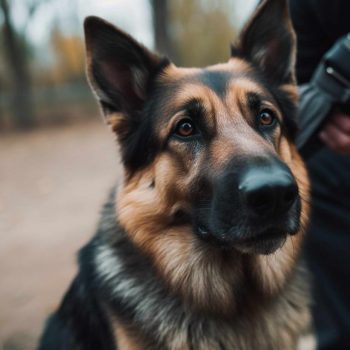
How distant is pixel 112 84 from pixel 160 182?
2.33 feet

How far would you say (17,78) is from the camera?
21656 millimetres

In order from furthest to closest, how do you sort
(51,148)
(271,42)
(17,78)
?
(17,78), (51,148), (271,42)

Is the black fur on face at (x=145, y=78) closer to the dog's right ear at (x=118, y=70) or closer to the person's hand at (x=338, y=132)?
the dog's right ear at (x=118, y=70)

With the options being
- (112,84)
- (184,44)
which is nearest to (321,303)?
(112,84)

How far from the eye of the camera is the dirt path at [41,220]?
4.94 metres

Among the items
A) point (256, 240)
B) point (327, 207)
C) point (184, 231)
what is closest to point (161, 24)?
point (327, 207)

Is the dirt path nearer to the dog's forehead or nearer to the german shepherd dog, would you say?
the german shepherd dog

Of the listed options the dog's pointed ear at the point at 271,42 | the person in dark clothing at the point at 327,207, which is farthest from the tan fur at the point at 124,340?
the dog's pointed ear at the point at 271,42

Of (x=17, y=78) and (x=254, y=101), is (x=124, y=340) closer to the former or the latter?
(x=254, y=101)

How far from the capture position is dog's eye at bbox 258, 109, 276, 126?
2.95 m

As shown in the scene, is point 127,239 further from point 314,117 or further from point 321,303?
point 321,303

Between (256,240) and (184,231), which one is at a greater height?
(256,240)

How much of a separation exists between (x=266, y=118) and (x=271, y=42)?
0.64m

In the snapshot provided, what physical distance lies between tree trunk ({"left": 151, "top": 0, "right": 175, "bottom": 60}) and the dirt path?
6162 millimetres
